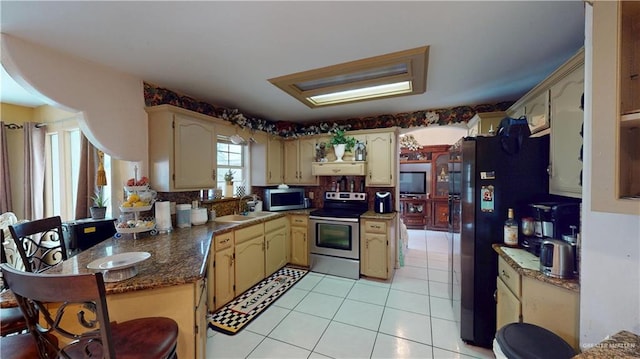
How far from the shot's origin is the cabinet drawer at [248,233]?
2.67 m

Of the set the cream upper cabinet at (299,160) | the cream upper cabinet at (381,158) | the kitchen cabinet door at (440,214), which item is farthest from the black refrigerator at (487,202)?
the kitchen cabinet door at (440,214)

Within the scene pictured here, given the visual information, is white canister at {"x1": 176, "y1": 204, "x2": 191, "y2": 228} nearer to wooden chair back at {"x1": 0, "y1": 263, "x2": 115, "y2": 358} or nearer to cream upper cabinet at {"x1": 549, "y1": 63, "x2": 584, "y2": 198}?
wooden chair back at {"x1": 0, "y1": 263, "x2": 115, "y2": 358}

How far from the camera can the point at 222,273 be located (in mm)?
2449

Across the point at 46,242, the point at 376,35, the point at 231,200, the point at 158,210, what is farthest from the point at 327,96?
the point at 46,242

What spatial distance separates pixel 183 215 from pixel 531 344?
296cm

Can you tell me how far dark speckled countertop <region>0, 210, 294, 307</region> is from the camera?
1252 millimetres

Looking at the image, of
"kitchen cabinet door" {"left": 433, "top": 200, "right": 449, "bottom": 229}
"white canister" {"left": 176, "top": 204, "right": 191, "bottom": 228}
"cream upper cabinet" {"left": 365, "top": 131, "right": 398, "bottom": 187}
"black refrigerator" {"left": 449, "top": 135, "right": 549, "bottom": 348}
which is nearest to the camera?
"black refrigerator" {"left": 449, "top": 135, "right": 549, "bottom": 348}

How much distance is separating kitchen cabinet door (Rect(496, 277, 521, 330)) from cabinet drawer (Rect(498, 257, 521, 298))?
3cm

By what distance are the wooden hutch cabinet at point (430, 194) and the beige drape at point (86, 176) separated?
6.22 metres

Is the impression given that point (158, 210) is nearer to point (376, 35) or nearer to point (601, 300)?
point (376, 35)

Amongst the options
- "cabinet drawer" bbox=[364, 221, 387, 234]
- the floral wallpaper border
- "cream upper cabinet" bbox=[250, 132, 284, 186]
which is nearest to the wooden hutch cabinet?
the floral wallpaper border

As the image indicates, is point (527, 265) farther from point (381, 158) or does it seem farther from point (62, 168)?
point (62, 168)

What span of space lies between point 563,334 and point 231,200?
134 inches

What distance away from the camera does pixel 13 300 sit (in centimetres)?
111
